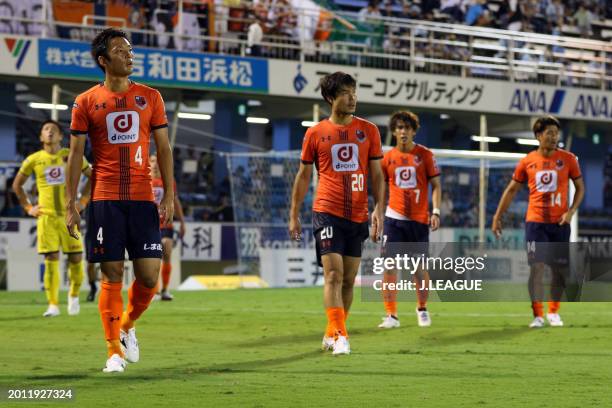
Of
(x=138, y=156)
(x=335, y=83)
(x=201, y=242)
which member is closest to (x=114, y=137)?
(x=138, y=156)

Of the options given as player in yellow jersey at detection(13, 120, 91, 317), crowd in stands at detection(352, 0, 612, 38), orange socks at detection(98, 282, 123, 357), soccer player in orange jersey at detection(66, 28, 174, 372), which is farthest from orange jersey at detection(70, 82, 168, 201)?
crowd in stands at detection(352, 0, 612, 38)

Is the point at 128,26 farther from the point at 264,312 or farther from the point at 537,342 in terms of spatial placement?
the point at 537,342

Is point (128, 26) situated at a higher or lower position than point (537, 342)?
higher

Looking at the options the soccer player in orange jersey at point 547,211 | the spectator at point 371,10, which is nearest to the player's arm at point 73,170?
the soccer player in orange jersey at point 547,211

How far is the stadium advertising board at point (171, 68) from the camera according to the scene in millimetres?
24531

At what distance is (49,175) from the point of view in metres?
15.2

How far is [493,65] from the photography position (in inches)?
1214

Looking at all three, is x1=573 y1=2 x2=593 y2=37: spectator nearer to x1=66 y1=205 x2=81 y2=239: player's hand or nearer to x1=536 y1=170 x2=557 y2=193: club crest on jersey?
x1=536 y1=170 x2=557 y2=193: club crest on jersey

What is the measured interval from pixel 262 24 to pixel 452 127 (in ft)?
32.4

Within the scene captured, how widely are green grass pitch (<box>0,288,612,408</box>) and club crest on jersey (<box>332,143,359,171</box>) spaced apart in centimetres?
157

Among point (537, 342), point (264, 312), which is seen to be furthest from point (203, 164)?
point (537, 342)

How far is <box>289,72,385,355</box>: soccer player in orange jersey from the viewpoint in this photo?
1007 centimetres

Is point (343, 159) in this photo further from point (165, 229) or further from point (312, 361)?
point (165, 229)

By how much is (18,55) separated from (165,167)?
55.0 ft
